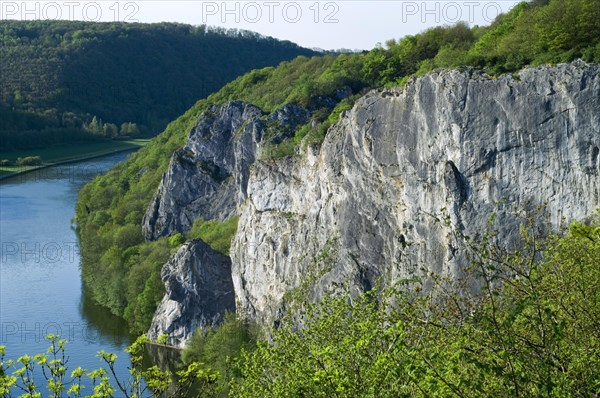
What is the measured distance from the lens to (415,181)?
28.2 m

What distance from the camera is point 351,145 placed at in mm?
31266

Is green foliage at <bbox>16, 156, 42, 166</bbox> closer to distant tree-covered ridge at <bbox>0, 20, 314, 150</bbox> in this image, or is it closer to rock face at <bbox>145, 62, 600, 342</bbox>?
distant tree-covered ridge at <bbox>0, 20, 314, 150</bbox>

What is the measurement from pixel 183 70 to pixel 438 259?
104455 millimetres

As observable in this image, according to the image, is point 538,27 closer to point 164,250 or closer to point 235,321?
point 235,321

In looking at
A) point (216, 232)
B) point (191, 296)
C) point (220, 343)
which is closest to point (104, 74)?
point (216, 232)

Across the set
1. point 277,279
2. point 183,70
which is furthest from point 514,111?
point 183,70

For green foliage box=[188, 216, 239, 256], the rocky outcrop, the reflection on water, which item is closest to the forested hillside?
green foliage box=[188, 216, 239, 256]

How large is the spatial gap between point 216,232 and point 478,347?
37.5 meters

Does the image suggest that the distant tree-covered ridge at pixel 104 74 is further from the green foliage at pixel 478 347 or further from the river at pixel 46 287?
the green foliage at pixel 478 347

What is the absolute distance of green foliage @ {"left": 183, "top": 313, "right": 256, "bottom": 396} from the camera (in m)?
35.7

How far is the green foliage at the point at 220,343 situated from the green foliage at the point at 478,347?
20907 mm

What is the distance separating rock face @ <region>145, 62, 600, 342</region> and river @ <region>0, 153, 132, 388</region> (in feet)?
23.7

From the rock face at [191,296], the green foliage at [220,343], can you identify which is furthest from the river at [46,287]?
the green foliage at [220,343]

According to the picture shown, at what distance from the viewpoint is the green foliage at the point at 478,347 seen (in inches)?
362
